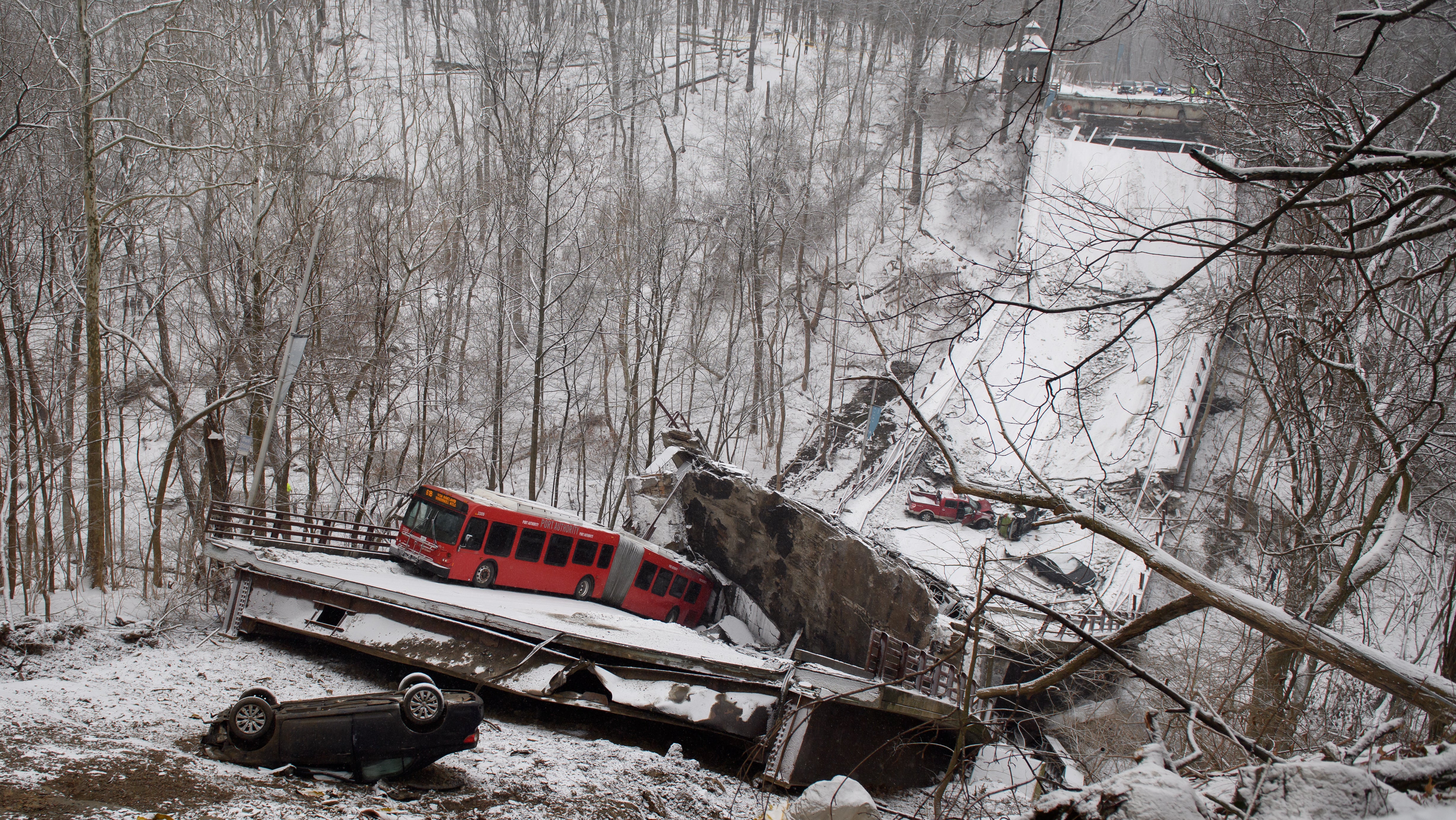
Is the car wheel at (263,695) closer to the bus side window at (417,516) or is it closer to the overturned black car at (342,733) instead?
the overturned black car at (342,733)

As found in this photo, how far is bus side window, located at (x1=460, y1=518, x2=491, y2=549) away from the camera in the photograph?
1148 cm

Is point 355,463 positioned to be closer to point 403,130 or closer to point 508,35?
point 403,130

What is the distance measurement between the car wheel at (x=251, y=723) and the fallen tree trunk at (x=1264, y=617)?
5314mm

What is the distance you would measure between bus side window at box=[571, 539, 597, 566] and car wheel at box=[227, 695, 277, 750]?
6.92 m

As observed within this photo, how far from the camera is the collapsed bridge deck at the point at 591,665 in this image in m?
7.84

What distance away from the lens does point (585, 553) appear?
12875 millimetres

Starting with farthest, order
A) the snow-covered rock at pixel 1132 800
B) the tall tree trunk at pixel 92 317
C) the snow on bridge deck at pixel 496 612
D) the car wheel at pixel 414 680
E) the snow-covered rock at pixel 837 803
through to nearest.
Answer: the tall tree trunk at pixel 92 317 < the snow on bridge deck at pixel 496 612 < the car wheel at pixel 414 680 < the snow-covered rock at pixel 837 803 < the snow-covered rock at pixel 1132 800

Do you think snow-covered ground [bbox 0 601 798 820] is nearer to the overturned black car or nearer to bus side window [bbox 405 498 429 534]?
the overturned black car

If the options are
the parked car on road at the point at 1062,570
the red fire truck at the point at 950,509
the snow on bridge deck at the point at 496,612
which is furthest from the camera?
the red fire truck at the point at 950,509

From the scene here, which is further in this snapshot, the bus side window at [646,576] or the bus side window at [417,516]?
the bus side window at [646,576]

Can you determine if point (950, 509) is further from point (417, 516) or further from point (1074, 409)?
point (417, 516)

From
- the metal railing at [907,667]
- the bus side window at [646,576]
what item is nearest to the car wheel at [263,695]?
the metal railing at [907,667]

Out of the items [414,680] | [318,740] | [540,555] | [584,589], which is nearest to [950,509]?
[584,589]

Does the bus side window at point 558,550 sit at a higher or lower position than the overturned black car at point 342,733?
lower
